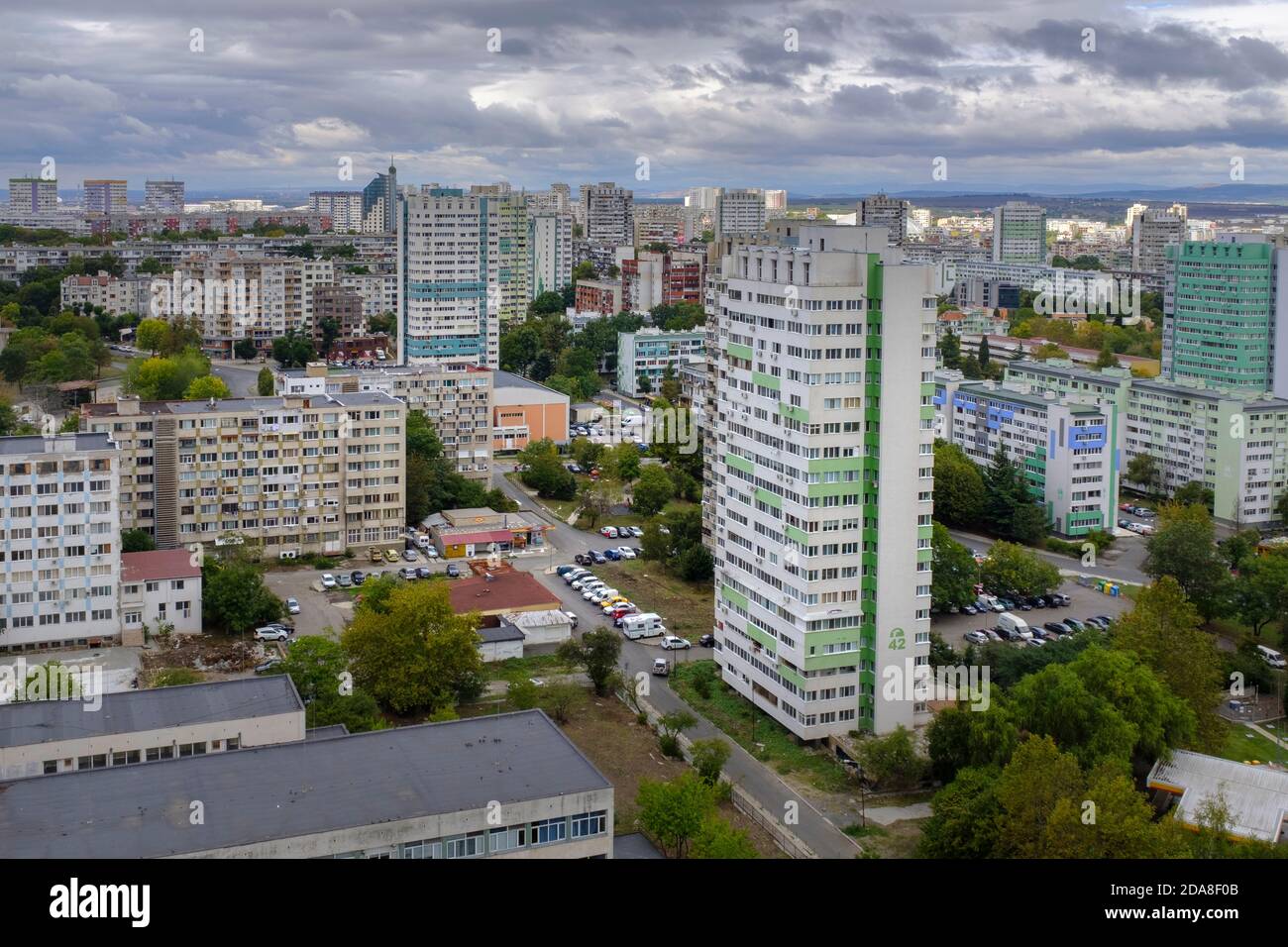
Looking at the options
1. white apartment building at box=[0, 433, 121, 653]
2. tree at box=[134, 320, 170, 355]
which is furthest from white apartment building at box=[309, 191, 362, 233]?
white apartment building at box=[0, 433, 121, 653]

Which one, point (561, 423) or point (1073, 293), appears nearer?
point (561, 423)

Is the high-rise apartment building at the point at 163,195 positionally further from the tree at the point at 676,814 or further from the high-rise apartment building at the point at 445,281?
the tree at the point at 676,814

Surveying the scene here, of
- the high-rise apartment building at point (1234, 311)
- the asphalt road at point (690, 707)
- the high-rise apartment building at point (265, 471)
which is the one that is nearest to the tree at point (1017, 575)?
the asphalt road at point (690, 707)

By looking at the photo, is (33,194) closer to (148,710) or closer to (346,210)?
(346,210)

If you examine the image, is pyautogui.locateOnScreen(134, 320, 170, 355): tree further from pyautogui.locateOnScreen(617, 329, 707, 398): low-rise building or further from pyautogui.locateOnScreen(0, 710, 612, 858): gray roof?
pyautogui.locateOnScreen(0, 710, 612, 858): gray roof
